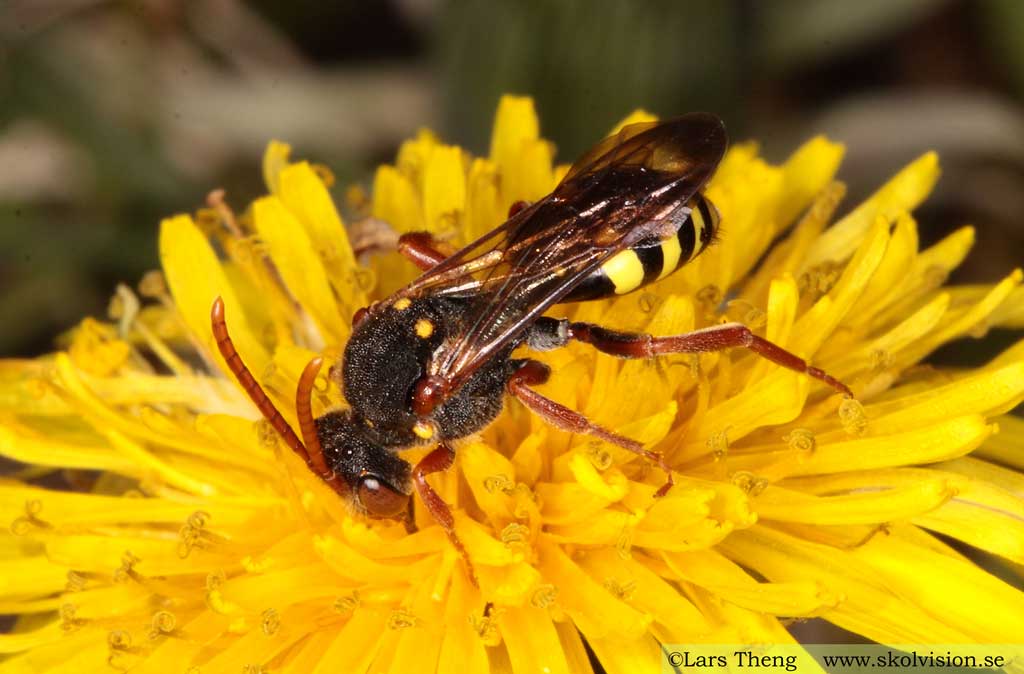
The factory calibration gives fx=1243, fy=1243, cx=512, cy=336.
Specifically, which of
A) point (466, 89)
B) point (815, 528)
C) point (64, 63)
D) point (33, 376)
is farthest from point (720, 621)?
point (64, 63)

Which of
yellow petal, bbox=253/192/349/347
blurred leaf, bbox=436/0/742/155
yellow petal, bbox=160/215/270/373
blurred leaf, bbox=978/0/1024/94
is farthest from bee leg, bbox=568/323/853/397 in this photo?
blurred leaf, bbox=978/0/1024/94

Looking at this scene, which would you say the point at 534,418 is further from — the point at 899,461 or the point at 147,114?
the point at 147,114

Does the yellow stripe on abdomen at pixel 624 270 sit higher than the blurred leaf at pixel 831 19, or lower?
lower

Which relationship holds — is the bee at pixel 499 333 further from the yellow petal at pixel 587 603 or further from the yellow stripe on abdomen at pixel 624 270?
the yellow petal at pixel 587 603

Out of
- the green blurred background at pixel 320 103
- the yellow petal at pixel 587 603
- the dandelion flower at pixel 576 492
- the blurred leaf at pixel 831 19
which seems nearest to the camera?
the yellow petal at pixel 587 603

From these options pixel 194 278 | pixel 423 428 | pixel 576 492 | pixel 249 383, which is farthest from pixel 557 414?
pixel 194 278

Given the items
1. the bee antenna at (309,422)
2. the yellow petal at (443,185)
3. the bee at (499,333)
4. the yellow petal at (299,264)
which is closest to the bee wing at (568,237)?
the bee at (499,333)

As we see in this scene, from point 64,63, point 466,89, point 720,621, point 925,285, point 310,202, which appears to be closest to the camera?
point 720,621
